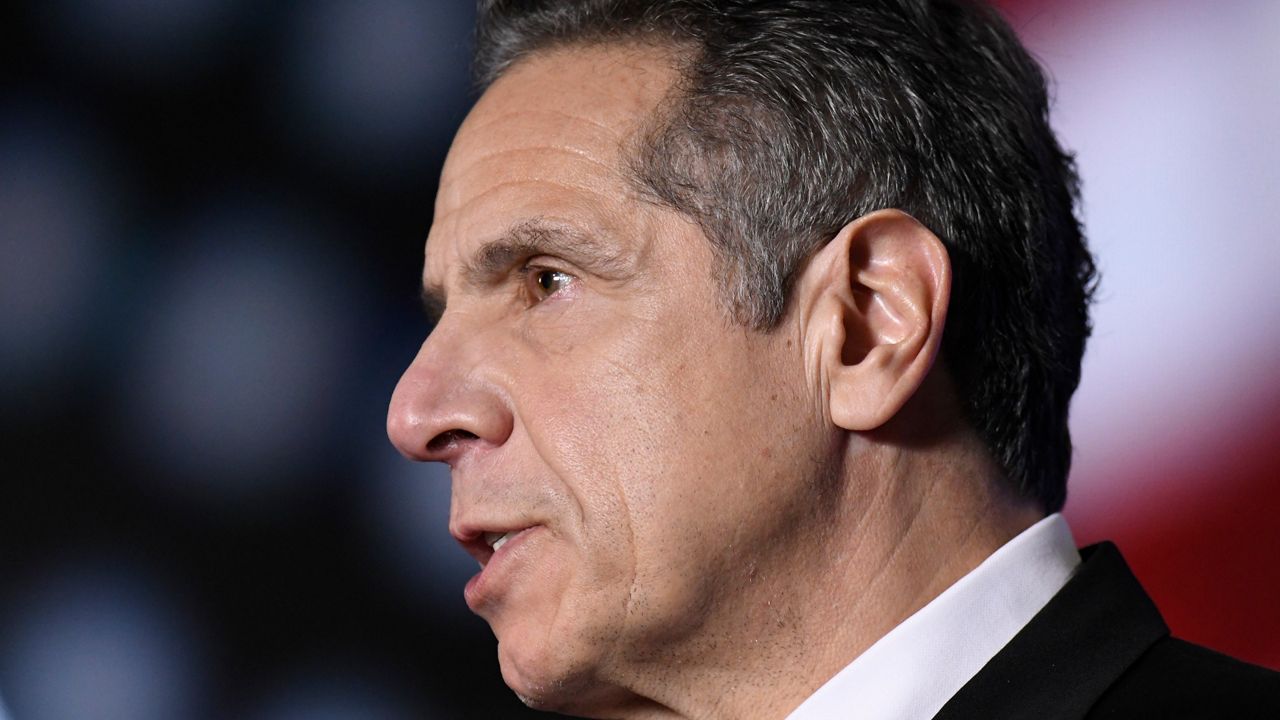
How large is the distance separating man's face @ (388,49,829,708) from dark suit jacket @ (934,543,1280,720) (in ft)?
0.75

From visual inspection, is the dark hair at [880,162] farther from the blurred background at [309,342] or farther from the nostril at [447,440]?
the blurred background at [309,342]

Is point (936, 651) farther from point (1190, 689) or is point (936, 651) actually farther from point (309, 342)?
point (309, 342)

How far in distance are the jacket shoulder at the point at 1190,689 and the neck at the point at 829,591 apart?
18 centimetres

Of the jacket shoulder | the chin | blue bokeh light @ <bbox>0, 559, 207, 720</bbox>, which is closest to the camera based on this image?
the jacket shoulder

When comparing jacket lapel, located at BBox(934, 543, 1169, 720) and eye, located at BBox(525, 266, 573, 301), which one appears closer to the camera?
jacket lapel, located at BBox(934, 543, 1169, 720)

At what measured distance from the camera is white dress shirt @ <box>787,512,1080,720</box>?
1198 mm

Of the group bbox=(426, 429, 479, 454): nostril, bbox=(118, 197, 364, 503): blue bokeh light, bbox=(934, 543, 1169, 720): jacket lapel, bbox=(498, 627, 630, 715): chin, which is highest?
bbox=(118, 197, 364, 503): blue bokeh light

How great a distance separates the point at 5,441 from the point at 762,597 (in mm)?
1054

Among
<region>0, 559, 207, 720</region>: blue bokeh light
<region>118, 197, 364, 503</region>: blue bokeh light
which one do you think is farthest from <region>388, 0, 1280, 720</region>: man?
<region>0, 559, 207, 720</region>: blue bokeh light

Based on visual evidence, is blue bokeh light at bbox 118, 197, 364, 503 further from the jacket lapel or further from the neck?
the jacket lapel

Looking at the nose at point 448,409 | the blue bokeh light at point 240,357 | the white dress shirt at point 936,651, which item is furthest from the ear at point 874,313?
the blue bokeh light at point 240,357

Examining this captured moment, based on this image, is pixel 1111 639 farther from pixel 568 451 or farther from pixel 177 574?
pixel 177 574

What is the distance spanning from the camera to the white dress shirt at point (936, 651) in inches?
47.2

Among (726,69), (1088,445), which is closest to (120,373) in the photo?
(726,69)
